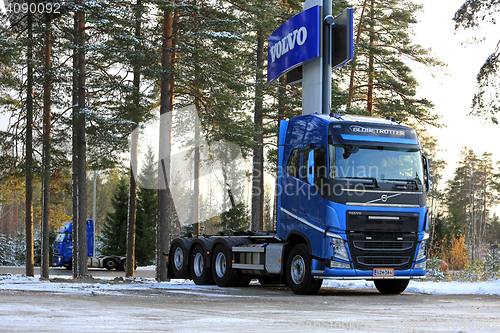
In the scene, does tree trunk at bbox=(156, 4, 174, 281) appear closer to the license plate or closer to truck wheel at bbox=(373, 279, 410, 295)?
truck wheel at bbox=(373, 279, 410, 295)

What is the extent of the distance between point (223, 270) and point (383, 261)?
4.84m

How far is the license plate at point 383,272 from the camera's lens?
11523mm

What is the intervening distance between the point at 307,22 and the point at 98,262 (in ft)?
84.1

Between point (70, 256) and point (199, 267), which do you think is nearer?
point (199, 267)

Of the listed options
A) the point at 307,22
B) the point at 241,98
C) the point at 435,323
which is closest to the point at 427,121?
the point at 241,98

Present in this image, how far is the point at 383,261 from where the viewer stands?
38.2ft

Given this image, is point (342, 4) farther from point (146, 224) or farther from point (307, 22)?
point (146, 224)

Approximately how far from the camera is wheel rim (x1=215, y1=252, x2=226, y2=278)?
14961mm

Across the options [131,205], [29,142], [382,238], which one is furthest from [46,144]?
[382,238]

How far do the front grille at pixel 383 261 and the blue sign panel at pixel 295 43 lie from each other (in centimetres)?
692

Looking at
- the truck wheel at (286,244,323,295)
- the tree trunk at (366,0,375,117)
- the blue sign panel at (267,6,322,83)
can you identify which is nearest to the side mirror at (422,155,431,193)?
the truck wheel at (286,244,323,295)

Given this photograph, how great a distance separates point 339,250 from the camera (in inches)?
445

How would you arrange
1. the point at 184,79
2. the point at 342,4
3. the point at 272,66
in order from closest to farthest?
the point at 272,66
the point at 184,79
the point at 342,4
